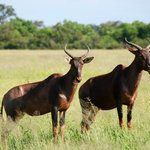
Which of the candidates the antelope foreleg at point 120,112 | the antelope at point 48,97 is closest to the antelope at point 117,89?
the antelope foreleg at point 120,112

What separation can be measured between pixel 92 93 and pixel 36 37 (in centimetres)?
4933

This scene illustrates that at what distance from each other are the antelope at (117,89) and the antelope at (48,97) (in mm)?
525

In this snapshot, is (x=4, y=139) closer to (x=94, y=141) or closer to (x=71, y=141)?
(x=71, y=141)

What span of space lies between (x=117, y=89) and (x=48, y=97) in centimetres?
147

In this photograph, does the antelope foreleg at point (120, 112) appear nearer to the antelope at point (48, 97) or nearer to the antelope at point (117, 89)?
the antelope at point (117, 89)

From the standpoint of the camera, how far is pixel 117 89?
7.59 metres

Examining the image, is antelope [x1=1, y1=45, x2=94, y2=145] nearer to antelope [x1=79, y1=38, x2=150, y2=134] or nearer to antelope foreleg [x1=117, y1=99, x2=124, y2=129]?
antelope [x1=79, y1=38, x2=150, y2=134]

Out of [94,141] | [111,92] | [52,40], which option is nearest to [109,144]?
[94,141]

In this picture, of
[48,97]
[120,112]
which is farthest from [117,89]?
[48,97]

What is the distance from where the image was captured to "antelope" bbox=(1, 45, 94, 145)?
275 inches

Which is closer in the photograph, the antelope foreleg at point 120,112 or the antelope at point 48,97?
the antelope at point 48,97

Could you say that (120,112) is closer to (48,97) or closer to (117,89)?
(117,89)

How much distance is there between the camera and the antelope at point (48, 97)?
22.9 ft

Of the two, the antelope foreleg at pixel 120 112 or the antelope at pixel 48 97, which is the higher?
the antelope at pixel 48 97
